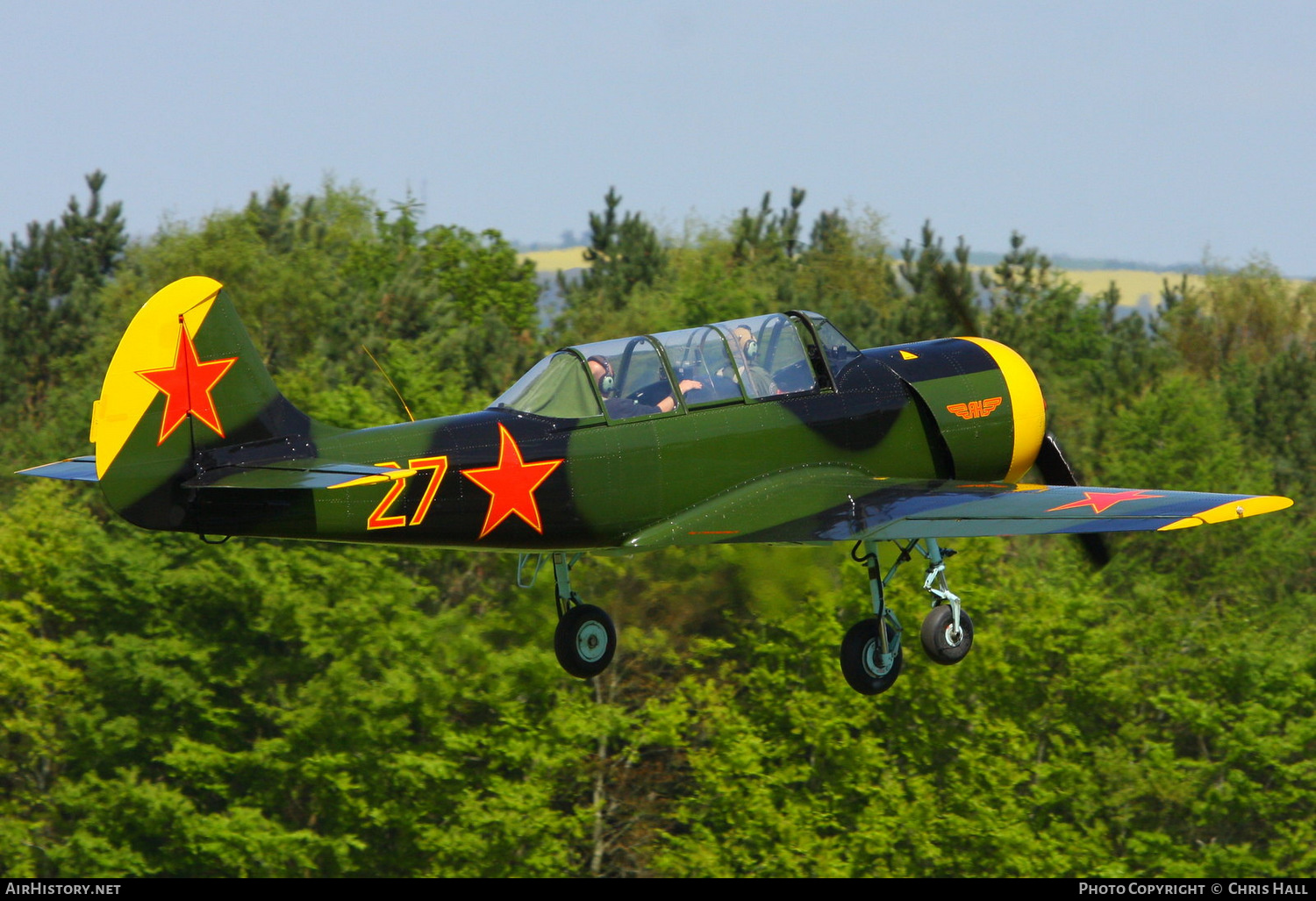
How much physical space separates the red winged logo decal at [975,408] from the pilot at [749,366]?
198cm

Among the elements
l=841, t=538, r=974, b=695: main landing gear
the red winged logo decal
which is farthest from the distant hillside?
l=841, t=538, r=974, b=695: main landing gear

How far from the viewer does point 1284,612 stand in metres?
44.2

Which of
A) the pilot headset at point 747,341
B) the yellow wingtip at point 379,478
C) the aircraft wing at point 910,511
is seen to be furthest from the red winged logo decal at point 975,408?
the yellow wingtip at point 379,478

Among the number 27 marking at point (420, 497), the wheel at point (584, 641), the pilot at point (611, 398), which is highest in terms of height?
the pilot at point (611, 398)

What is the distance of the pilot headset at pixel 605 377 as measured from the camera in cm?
1327

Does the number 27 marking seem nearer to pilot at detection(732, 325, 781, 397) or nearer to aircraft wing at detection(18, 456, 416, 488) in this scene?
aircraft wing at detection(18, 456, 416, 488)

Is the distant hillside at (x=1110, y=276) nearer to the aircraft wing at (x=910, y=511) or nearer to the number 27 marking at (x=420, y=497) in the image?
the aircraft wing at (x=910, y=511)

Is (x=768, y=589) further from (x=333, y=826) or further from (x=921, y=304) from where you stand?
(x=921, y=304)

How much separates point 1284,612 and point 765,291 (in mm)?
19118

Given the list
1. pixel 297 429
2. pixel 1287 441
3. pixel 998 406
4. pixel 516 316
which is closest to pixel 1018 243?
pixel 1287 441

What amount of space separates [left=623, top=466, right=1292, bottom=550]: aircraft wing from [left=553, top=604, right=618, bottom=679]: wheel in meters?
0.90

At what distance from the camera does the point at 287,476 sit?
37.9ft

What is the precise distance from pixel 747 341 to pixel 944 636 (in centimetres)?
305

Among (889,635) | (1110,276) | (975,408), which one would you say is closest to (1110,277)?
(1110,276)
